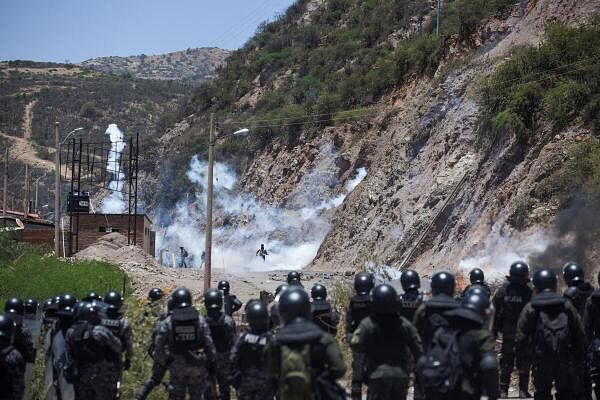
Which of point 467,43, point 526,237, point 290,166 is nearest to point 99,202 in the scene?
point 290,166

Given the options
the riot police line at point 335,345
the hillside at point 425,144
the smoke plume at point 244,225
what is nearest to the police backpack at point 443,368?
the riot police line at point 335,345

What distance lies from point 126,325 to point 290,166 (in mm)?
42435

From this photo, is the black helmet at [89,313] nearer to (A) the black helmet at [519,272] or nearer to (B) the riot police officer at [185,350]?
(B) the riot police officer at [185,350]

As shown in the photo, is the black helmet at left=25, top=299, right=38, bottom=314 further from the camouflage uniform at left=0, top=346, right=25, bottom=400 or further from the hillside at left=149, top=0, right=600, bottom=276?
the hillside at left=149, top=0, right=600, bottom=276

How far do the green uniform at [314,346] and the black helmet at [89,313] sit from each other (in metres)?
3.10

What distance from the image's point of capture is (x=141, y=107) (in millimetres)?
124062

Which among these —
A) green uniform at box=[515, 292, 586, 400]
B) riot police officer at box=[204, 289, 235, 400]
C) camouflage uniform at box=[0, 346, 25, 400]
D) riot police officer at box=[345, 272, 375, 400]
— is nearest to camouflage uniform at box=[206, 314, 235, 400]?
riot police officer at box=[204, 289, 235, 400]

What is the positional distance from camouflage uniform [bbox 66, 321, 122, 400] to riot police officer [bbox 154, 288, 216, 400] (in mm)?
671

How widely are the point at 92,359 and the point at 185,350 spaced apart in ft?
3.64

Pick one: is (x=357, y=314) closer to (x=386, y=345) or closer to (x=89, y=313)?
(x=386, y=345)

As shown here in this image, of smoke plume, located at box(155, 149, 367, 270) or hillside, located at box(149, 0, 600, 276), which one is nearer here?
hillside, located at box(149, 0, 600, 276)

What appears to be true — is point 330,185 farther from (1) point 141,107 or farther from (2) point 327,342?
(1) point 141,107

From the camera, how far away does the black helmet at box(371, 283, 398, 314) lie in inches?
287

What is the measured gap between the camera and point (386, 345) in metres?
7.42
